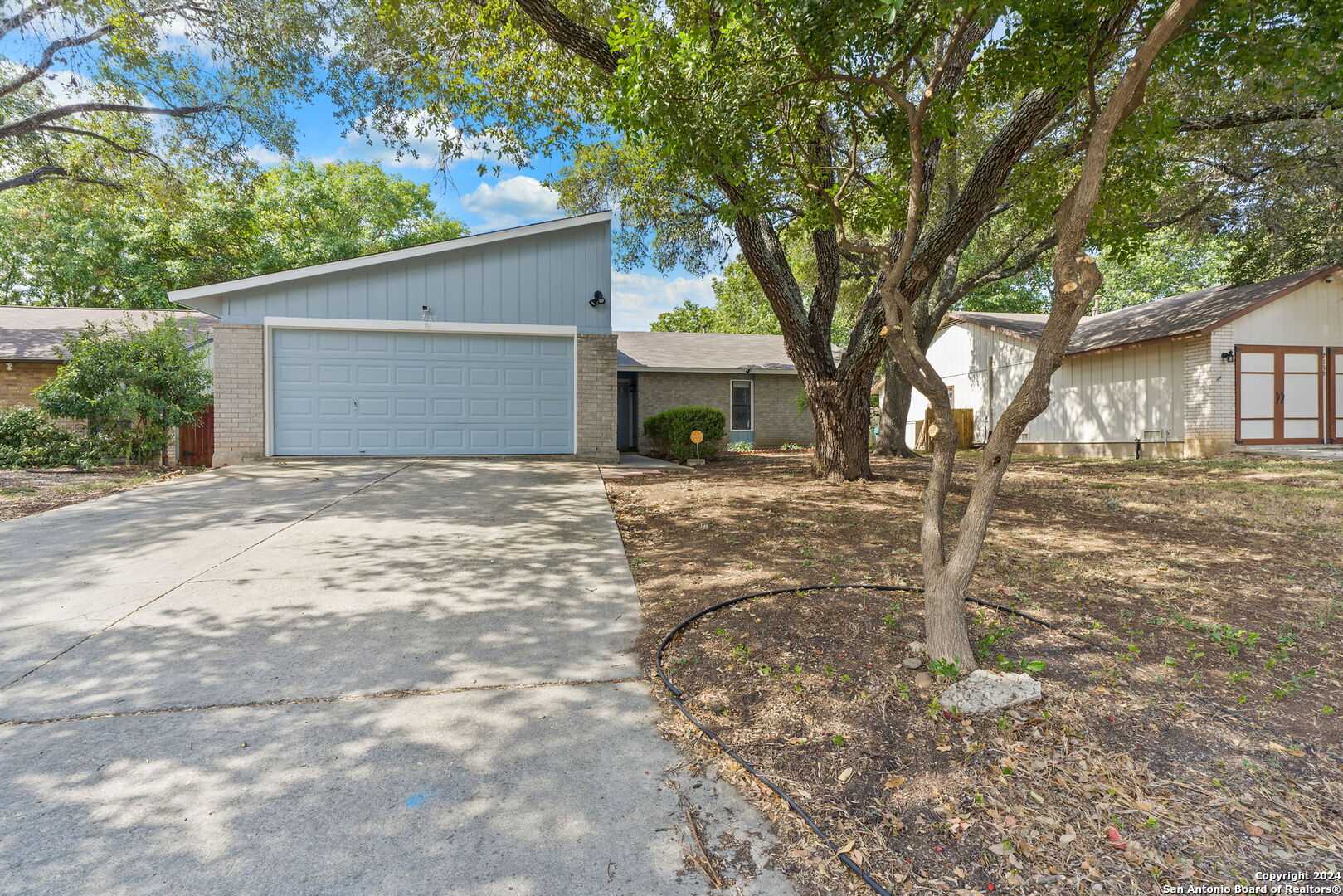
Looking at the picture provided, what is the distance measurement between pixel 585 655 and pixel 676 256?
36.0 ft

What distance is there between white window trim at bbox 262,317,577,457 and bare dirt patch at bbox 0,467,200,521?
1650 mm

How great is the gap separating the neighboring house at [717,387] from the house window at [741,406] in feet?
0.08

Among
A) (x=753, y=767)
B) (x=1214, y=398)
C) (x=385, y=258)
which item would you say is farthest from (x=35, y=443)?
(x=1214, y=398)

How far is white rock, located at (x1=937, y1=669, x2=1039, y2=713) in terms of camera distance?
249 centimetres

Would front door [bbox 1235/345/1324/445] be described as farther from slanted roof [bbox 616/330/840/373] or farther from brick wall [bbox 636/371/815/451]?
slanted roof [bbox 616/330/840/373]

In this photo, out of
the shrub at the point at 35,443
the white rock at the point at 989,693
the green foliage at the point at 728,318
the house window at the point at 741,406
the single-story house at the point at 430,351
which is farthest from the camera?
the green foliage at the point at 728,318

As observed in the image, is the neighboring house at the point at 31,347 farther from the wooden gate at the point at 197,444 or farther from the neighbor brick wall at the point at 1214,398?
the neighbor brick wall at the point at 1214,398

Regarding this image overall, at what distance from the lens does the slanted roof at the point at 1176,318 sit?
12.4 m

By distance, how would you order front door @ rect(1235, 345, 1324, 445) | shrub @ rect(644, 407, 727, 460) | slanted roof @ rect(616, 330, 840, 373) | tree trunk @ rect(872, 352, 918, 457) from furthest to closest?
slanted roof @ rect(616, 330, 840, 373) < tree trunk @ rect(872, 352, 918, 457) < front door @ rect(1235, 345, 1324, 445) < shrub @ rect(644, 407, 727, 460)

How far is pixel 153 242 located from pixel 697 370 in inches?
678

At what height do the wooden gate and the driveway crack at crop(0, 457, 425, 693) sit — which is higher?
the wooden gate

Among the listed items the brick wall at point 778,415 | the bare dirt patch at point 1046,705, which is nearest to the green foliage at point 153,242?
the brick wall at point 778,415

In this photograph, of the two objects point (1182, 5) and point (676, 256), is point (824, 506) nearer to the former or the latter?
point (1182, 5)

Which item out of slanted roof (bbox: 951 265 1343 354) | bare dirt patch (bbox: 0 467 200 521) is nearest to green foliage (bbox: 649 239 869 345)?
slanted roof (bbox: 951 265 1343 354)
